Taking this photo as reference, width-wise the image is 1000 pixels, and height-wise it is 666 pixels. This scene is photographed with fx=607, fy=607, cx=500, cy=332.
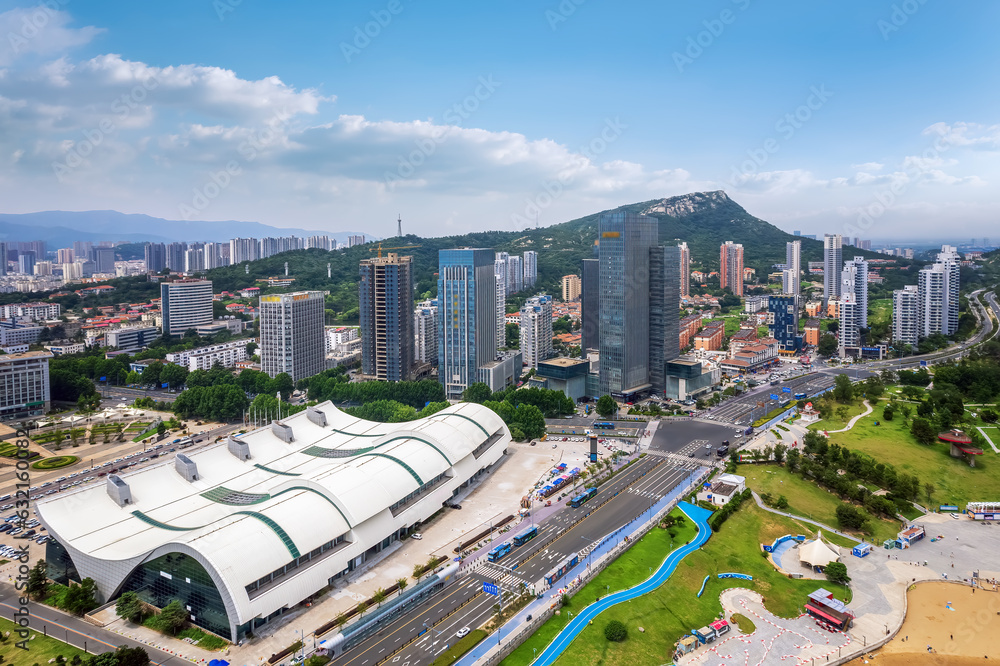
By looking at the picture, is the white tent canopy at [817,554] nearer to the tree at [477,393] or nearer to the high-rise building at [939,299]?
the tree at [477,393]

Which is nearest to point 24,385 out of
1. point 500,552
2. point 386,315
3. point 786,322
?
point 386,315

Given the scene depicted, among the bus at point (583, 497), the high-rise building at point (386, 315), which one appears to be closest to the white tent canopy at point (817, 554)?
the bus at point (583, 497)

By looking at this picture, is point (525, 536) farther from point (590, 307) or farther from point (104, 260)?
point (104, 260)

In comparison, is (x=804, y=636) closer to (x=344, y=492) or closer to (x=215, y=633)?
(x=344, y=492)

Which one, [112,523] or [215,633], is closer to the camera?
[215,633]

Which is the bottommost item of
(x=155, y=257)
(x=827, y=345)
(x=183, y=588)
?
Answer: (x=183, y=588)

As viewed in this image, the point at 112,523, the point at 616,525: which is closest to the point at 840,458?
the point at 616,525

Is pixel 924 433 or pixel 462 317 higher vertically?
pixel 462 317
